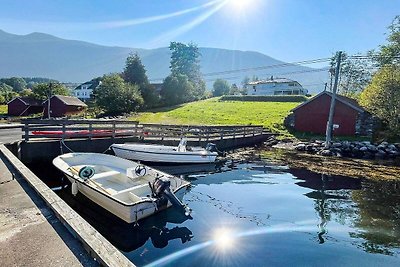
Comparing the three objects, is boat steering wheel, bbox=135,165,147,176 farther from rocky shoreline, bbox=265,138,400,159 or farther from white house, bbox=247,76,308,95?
white house, bbox=247,76,308,95

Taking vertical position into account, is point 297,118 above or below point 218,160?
above

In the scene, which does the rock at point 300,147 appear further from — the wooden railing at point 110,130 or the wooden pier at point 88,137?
the wooden pier at point 88,137

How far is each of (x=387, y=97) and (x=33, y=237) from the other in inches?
1018

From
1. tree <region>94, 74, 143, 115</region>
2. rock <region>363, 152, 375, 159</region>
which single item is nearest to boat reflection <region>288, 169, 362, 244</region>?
rock <region>363, 152, 375, 159</region>

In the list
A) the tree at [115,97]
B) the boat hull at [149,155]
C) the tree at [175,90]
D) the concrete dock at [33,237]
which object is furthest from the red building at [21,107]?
the concrete dock at [33,237]

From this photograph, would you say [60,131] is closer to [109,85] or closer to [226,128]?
[226,128]

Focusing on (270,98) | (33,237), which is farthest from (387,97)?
(270,98)

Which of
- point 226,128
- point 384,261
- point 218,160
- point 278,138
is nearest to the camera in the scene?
point 384,261

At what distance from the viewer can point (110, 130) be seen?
1584cm

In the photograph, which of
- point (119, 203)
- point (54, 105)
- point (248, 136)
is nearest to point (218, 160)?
point (248, 136)

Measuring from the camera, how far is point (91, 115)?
144ft

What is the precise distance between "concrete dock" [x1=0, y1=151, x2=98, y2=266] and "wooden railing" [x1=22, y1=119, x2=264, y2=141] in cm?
732

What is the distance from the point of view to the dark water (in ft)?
19.8

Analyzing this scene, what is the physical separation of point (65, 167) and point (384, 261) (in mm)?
9271
